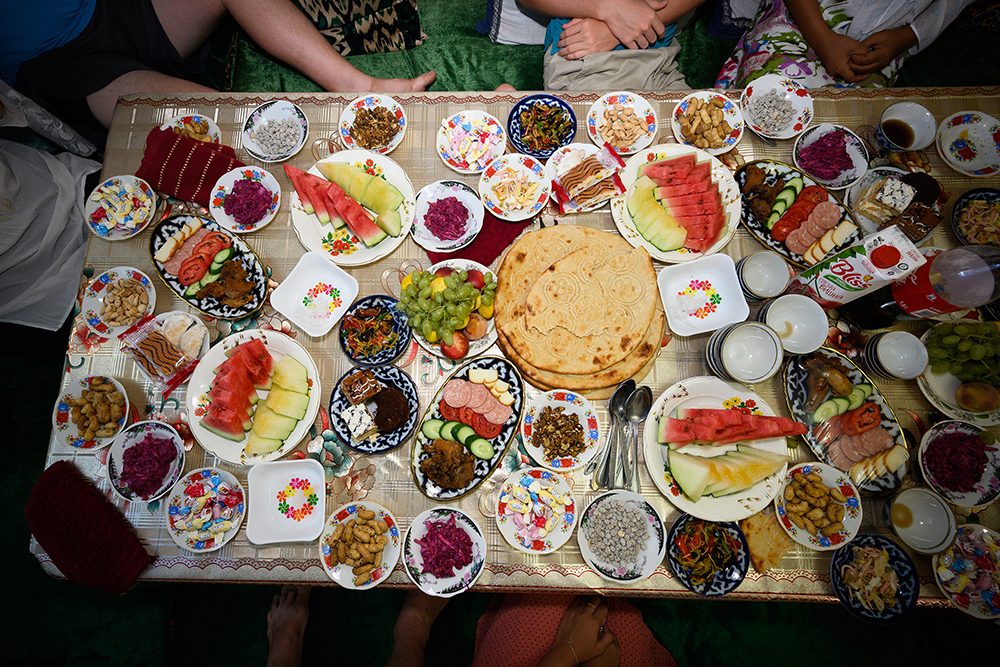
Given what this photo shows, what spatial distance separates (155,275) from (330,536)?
159cm

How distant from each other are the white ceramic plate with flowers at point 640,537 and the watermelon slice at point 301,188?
6.42 feet

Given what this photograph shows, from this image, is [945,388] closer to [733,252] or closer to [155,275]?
[733,252]

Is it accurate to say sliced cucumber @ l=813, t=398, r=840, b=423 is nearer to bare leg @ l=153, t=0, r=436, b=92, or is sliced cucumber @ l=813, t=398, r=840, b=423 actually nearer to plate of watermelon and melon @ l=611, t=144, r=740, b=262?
plate of watermelon and melon @ l=611, t=144, r=740, b=262

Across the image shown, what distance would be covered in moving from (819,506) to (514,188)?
1980mm

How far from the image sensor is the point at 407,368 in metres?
2.34

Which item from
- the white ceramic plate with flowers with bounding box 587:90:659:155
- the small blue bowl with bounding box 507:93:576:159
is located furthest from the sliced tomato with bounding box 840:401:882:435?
the small blue bowl with bounding box 507:93:576:159

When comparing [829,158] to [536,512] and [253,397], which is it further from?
[253,397]

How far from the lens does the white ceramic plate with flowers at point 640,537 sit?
202cm

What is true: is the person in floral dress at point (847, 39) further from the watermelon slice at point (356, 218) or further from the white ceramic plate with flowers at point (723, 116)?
the watermelon slice at point (356, 218)

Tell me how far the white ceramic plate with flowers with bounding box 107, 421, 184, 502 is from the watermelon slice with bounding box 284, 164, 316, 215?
3.95ft

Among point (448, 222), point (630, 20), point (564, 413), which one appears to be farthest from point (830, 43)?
point (564, 413)

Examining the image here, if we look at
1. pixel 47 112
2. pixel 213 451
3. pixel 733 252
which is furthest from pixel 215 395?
pixel 733 252

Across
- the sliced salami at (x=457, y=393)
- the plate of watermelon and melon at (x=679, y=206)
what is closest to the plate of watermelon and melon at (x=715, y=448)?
the plate of watermelon and melon at (x=679, y=206)

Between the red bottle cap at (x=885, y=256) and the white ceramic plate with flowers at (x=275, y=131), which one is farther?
the white ceramic plate with flowers at (x=275, y=131)
